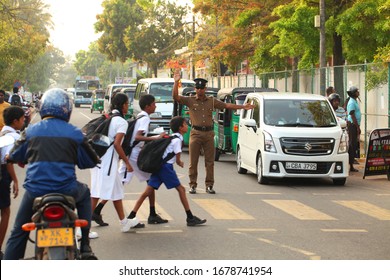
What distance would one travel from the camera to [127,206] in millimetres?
13367

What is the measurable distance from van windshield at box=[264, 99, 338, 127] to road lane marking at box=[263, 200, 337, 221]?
3.27 m

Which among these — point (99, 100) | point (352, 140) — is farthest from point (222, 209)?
point (99, 100)

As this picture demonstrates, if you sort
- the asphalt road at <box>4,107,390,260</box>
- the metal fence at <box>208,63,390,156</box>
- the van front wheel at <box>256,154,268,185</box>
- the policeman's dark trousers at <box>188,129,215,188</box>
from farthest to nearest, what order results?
the metal fence at <box>208,63,390,156</box>
the van front wheel at <box>256,154,268,185</box>
the policeman's dark trousers at <box>188,129,215,188</box>
the asphalt road at <box>4,107,390,260</box>

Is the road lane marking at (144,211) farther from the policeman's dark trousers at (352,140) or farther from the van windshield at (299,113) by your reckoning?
the policeman's dark trousers at (352,140)

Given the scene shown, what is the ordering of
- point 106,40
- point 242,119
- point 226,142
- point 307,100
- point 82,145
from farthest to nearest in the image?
point 106,40 → point 226,142 → point 242,119 → point 307,100 → point 82,145

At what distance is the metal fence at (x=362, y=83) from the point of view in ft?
79.5

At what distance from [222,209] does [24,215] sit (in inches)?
254

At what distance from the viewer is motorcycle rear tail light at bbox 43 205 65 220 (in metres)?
6.56

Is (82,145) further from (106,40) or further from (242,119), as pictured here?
(106,40)

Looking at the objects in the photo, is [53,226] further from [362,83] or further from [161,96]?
[362,83]

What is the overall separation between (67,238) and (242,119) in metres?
12.6

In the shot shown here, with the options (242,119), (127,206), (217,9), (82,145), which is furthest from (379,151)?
(217,9)

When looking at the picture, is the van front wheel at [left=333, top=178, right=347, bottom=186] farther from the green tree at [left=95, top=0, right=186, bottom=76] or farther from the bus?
the bus

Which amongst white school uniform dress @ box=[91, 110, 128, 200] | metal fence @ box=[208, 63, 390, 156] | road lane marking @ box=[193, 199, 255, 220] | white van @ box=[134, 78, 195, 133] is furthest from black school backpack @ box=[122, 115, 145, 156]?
white van @ box=[134, 78, 195, 133]
